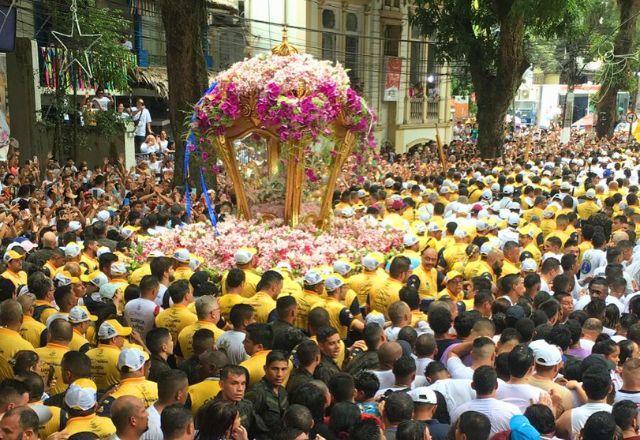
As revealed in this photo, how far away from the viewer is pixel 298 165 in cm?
1147

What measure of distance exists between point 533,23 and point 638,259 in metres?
14.9

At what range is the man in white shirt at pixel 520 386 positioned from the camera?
18.7ft

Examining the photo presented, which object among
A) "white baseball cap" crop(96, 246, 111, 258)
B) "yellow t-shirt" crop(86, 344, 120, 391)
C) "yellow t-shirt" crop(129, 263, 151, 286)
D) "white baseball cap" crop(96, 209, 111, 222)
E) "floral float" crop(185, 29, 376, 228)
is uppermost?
"floral float" crop(185, 29, 376, 228)

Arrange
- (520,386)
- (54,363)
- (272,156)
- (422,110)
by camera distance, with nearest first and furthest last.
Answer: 1. (520,386)
2. (54,363)
3. (272,156)
4. (422,110)

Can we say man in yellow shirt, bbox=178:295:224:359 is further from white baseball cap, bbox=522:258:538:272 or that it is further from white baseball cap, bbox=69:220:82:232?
white baseball cap, bbox=69:220:82:232

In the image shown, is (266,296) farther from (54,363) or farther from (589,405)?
(589,405)

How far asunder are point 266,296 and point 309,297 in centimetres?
45

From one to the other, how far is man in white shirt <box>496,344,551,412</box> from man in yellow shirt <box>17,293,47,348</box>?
4198 millimetres

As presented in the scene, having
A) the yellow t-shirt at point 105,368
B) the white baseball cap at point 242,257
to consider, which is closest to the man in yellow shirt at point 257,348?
the yellow t-shirt at point 105,368

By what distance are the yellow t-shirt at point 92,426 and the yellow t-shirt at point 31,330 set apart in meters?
2.09

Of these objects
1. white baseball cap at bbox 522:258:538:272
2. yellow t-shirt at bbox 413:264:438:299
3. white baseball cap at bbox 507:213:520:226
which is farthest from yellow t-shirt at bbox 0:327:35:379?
white baseball cap at bbox 507:213:520:226

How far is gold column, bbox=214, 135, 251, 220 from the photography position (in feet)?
37.6

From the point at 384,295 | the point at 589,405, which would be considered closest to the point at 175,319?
the point at 384,295

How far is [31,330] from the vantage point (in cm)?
723
